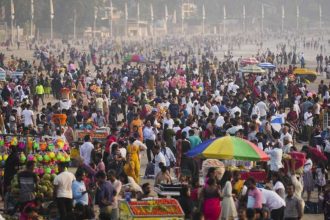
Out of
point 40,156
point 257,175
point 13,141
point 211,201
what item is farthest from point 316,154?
point 13,141

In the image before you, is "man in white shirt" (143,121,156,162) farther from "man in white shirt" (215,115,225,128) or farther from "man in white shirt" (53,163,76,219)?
"man in white shirt" (53,163,76,219)

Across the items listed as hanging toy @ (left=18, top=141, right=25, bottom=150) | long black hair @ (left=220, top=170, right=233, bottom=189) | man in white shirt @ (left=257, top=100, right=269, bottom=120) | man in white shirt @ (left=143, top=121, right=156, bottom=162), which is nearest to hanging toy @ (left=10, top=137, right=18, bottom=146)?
hanging toy @ (left=18, top=141, right=25, bottom=150)

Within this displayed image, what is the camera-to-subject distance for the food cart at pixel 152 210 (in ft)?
45.9

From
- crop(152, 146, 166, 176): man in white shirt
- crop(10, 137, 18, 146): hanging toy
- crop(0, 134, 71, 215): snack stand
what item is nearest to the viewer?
crop(0, 134, 71, 215): snack stand

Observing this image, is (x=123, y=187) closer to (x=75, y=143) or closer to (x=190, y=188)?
(x=190, y=188)

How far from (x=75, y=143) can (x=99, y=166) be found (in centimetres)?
342

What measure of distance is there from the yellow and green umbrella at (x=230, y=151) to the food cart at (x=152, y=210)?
2.74 metres

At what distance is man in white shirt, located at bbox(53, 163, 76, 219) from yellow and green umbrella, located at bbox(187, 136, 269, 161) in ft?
8.19

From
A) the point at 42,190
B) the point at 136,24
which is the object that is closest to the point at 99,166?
the point at 42,190

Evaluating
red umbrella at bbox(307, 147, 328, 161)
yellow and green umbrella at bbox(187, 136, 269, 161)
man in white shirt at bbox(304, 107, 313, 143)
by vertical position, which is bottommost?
man in white shirt at bbox(304, 107, 313, 143)

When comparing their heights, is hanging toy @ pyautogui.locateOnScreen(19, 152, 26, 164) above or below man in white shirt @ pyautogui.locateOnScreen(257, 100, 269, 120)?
above

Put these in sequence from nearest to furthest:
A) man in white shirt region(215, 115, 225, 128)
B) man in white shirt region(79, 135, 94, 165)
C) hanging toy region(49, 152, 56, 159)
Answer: hanging toy region(49, 152, 56, 159)
man in white shirt region(79, 135, 94, 165)
man in white shirt region(215, 115, 225, 128)

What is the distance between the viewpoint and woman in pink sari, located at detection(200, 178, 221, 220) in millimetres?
14922

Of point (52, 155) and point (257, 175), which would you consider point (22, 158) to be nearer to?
point (52, 155)
